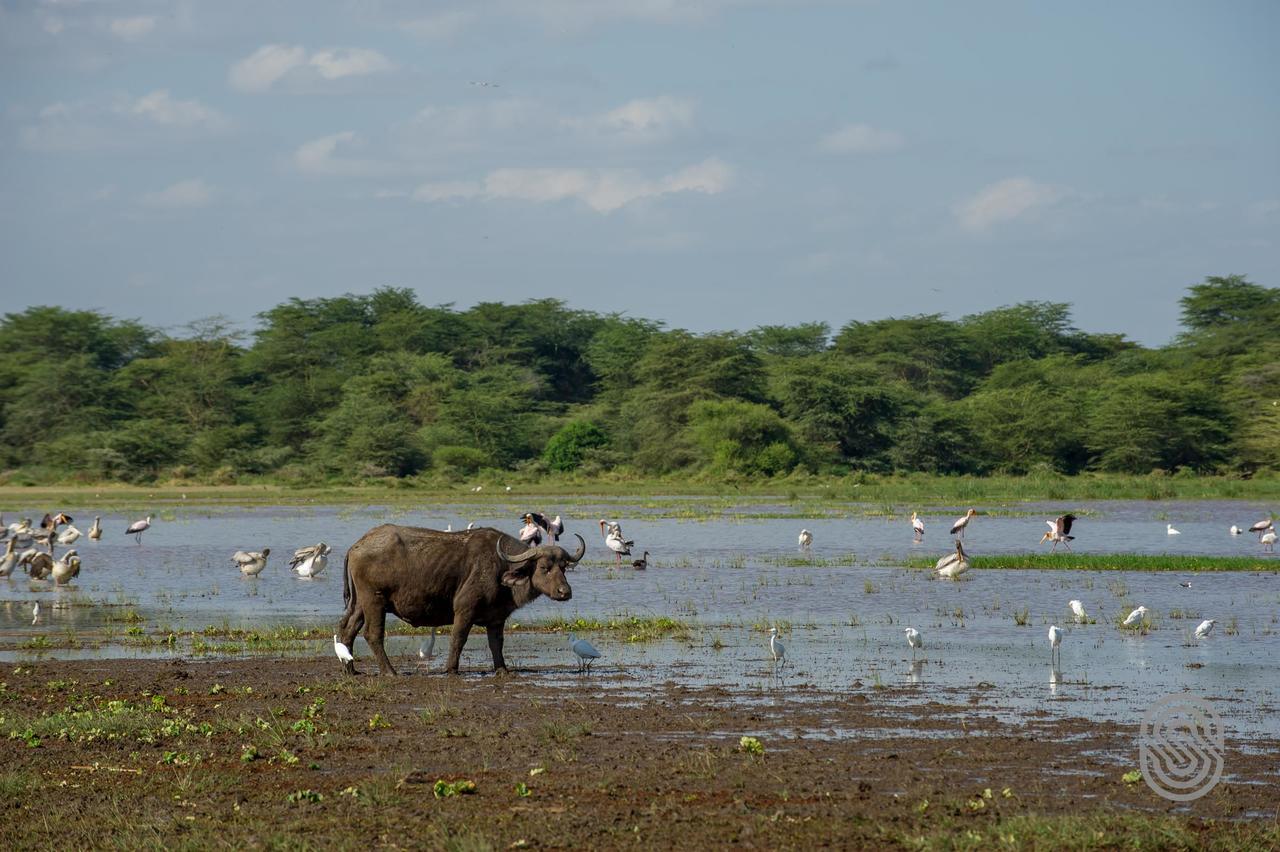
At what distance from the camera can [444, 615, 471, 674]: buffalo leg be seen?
42.8 feet

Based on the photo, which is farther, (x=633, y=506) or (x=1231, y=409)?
(x=1231, y=409)

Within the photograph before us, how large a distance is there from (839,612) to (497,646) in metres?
5.90

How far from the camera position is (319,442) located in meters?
64.0

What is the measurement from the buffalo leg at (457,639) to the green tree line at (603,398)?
145 ft

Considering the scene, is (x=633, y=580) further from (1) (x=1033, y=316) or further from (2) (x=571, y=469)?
(1) (x=1033, y=316)

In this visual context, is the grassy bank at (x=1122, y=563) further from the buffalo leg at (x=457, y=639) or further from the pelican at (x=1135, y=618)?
the buffalo leg at (x=457, y=639)

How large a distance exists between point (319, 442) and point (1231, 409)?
122ft

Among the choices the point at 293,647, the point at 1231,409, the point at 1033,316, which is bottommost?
the point at 293,647

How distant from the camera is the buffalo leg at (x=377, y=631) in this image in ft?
42.8

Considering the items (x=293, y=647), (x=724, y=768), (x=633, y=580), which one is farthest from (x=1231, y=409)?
(x=724, y=768)

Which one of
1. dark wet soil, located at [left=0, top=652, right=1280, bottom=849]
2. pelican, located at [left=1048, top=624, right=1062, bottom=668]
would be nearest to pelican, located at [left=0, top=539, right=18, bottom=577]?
dark wet soil, located at [left=0, top=652, right=1280, bottom=849]

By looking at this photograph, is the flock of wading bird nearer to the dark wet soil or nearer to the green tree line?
the dark wet soil

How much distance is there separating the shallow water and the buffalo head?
711 millimetres

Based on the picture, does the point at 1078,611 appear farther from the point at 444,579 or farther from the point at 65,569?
the point at 65,569
